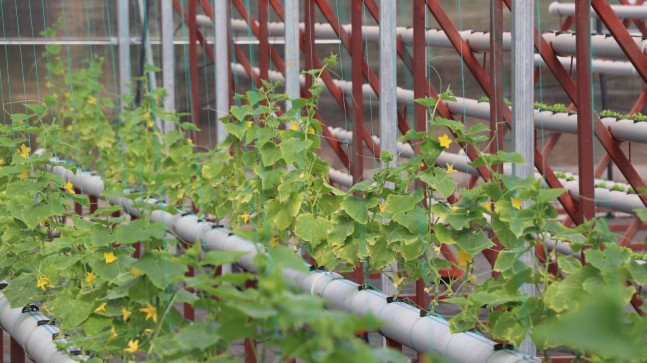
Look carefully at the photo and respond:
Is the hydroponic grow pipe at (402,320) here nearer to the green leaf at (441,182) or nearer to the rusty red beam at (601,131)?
the green leaf at (441,182)

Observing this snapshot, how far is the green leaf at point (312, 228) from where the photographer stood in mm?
3525

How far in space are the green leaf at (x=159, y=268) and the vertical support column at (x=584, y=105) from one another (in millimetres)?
957

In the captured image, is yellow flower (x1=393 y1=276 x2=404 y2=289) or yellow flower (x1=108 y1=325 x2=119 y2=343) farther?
yellow flower (x1=393 y1=276 x2=404 y2=289)

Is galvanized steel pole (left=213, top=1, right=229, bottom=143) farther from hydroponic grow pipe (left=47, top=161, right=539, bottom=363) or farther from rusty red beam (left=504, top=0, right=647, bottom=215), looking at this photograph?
rusty red beam (left=504, top=0, right=647, bottom=215)

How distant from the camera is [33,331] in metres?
3.29

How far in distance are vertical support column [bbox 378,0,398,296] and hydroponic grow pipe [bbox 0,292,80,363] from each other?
982mm

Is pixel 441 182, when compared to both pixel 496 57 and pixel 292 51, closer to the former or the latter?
pixel 496 57

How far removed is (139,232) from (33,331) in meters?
1.01

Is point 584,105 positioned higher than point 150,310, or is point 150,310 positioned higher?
point 584,105

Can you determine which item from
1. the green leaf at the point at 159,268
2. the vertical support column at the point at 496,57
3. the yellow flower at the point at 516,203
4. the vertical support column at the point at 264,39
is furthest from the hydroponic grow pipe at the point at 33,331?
the vertical support column at the point at 264,39

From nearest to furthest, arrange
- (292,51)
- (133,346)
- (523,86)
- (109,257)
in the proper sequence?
(133,346) < (109,257) < (523,86) < (292,51)

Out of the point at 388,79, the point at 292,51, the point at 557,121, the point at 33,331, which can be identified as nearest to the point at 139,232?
the point at 33,331

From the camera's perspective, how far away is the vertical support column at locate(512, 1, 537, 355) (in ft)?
9.87

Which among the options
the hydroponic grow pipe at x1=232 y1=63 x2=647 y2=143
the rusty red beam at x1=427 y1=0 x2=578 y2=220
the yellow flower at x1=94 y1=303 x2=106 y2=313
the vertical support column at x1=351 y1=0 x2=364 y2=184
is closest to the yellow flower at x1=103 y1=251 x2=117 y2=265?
the yellow flower at x1=94 y1=303 x2=106 y2=313
